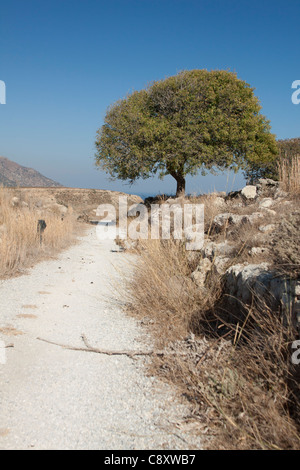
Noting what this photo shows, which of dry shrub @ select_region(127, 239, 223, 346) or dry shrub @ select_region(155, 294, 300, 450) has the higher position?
dry shrub @ select_region(127, 239, 223, 346)

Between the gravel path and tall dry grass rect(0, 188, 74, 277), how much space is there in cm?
142

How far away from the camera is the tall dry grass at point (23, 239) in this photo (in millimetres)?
6945

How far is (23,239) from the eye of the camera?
28.5 ft

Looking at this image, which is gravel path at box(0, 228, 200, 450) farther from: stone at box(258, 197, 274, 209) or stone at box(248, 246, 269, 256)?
stone at box(258, 197, 274, 209)

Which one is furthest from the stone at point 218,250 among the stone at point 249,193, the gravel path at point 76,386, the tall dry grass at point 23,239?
the tall dry grass at point 23,239

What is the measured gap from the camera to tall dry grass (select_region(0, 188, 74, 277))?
22.8ft

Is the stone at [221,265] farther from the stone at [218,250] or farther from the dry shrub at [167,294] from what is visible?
the dry shrub at [167,294]

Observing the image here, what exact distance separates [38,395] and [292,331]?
7.27 ft

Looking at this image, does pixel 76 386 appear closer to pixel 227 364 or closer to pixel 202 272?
pixel 227 364

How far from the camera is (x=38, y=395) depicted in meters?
2.92

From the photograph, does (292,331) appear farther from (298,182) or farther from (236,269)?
(298,182)

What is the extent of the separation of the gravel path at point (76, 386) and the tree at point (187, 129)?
11.6 m

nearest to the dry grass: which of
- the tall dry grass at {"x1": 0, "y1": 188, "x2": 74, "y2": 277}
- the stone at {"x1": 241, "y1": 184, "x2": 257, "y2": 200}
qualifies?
the tall dry grass at {"x1": 0, "y1": 188, "x2": 74, "y2": 277}

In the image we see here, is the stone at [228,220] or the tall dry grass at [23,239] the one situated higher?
the stone at [228,220]
